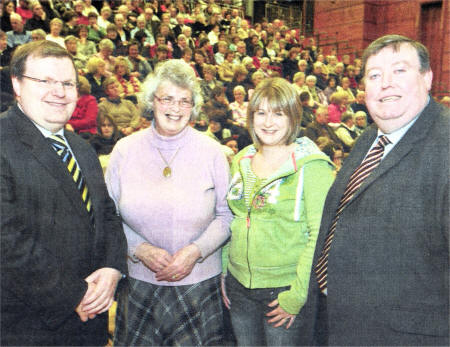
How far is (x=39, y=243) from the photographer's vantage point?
1.07m

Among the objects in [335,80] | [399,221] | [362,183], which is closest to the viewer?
[399,221]

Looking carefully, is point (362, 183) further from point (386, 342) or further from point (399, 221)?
point (386, 342)

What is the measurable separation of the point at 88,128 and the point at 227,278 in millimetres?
2944

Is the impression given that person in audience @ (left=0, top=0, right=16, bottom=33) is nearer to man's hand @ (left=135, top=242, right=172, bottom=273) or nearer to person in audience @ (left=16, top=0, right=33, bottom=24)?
person in audience @ (left=16, top=0, right=33, bottom=24)

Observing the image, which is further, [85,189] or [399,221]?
[85,189]

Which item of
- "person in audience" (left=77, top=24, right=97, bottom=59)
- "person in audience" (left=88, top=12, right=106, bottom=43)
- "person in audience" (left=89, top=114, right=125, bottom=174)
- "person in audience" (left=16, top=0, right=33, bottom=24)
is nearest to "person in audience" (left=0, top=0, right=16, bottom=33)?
"person in audience" (left=16, top=0, right=33, bottom=24)

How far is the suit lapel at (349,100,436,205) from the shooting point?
3.52ft

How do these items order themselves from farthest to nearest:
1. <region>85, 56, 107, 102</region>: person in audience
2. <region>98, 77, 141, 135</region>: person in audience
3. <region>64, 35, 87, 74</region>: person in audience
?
<region>64, 35, 87, 74</region>: person in audience, <region>85, 56, 107, 102</region>: person in audience, <region>98, 77, 141, 135</region>: person in audience

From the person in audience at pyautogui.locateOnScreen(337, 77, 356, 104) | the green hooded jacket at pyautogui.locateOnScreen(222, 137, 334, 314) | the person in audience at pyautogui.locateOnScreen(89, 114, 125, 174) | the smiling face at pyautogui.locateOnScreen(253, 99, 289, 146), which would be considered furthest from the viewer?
the person in audience at pyautogui.locateOnScreen(337, 77, 356, 104)

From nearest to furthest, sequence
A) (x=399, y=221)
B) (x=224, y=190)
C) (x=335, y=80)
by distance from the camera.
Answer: (x=399, y=221)
(x=224, y=190)
(x=335, y=80)

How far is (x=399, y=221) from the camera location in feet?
3.40

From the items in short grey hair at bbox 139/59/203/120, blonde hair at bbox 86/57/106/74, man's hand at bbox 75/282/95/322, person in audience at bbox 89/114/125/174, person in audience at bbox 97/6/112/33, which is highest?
person in audience at bbox 97/6/112/33

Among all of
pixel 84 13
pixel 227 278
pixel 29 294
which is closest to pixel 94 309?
pixel 29 294

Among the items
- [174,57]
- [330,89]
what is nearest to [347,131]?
[330,89]
